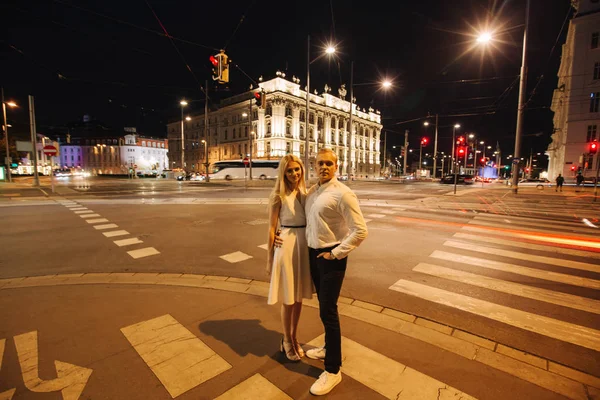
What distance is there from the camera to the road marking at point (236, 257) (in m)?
6.24

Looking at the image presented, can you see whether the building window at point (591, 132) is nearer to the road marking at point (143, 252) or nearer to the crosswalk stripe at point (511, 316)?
the crosswalk stripe at point (511, 316)

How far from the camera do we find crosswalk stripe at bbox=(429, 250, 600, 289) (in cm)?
517

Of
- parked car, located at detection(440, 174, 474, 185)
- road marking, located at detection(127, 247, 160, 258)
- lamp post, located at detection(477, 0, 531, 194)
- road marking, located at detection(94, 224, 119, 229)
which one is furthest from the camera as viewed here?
parked car, located at detection(440, 174, 474, 185)

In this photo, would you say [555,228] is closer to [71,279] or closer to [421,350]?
[421,350]

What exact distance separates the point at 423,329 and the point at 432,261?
2921 mm

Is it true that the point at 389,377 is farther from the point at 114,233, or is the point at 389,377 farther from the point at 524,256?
the point at 114,233

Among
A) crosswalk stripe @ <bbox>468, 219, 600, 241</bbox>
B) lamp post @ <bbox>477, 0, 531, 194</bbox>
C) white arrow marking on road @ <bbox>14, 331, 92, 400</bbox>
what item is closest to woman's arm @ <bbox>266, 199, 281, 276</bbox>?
white arrow marking on road @ <bbox>14, 331, 92, 400</bbox>

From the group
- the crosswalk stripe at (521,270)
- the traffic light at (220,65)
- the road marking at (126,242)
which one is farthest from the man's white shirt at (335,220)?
the traffic light at (220,65)

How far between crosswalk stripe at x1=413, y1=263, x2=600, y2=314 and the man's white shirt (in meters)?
3.64

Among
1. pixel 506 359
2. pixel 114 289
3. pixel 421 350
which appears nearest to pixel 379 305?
pixel 421 350

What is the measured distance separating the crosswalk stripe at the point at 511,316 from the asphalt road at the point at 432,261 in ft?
0.05

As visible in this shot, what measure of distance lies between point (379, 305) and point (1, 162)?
188 feet

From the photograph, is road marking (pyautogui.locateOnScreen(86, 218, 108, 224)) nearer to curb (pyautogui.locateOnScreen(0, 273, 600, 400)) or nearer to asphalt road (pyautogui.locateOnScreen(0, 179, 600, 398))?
asphalt road (pyautogui.locateOnScreen(0, 179, 600, 398))

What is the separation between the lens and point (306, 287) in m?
2.96
